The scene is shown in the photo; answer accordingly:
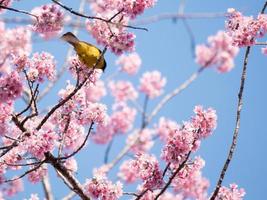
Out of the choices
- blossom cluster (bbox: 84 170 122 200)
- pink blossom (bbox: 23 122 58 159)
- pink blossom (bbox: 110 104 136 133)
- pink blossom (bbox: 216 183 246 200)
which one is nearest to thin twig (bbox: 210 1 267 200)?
pink blossom (bbox: 216 183 246 200)

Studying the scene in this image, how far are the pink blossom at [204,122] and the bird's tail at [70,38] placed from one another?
5.00 ft

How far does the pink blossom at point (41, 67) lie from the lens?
450cm

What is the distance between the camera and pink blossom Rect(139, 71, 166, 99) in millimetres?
14789

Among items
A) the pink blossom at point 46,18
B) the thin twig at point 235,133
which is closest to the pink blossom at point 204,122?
the thin twig at point 235,133

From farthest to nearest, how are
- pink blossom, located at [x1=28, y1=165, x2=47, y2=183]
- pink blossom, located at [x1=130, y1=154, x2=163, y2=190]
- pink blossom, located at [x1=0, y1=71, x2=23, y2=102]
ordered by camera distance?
pink blossom, located at [x1=28, y1=165, x2=47, y2=183] → pink blossom, located at [x1=130, y1=154, x2=163, y2=190] → pink blossom, located at [x1=0, y1=71, x2=23, y2=102]

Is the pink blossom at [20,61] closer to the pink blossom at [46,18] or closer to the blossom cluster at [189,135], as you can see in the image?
the pink blossom at [46,18]

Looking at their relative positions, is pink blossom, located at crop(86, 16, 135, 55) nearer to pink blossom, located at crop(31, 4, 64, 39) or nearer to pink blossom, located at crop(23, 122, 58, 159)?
pink blossom, located at crop(31, 4, 64, 39)

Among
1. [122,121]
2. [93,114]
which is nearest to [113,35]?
[93,114]

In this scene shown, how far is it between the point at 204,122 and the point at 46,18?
6.56 ft

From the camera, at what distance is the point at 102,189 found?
4.65 meters

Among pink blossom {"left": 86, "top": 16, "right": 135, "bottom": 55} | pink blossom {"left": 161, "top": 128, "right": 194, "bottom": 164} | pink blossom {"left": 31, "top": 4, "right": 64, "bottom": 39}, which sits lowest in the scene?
pink blossom {"left": 161, "top": 128, "right": 194, "bottom": 164}

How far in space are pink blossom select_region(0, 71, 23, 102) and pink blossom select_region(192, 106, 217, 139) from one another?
1805mm

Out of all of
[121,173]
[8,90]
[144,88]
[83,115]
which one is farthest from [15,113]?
[144,88]

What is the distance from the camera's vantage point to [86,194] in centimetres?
466
